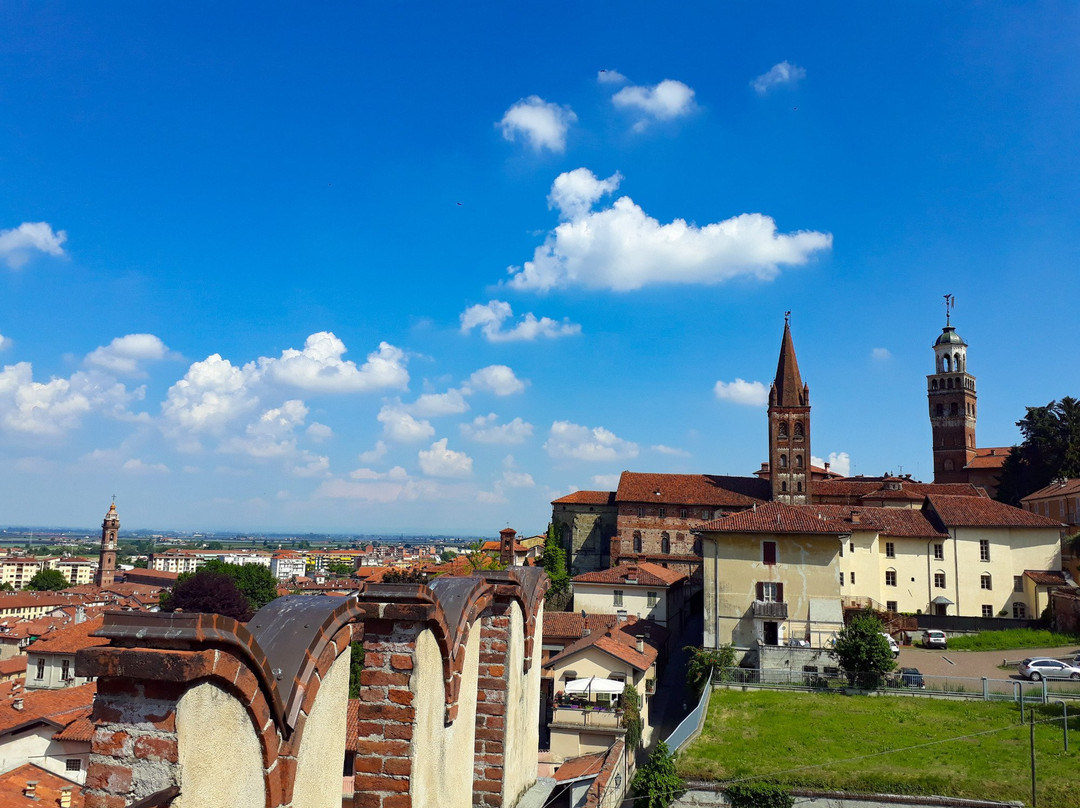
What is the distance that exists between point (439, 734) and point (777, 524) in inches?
1326

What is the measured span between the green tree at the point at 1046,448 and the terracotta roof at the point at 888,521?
17494 millimetres

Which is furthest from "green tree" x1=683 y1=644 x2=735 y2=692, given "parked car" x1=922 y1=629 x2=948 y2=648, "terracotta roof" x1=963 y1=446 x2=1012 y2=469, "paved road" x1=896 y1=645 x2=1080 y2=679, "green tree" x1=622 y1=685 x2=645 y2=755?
"terracotta roof" x1=963 y1=446 x2=1012 y2=469

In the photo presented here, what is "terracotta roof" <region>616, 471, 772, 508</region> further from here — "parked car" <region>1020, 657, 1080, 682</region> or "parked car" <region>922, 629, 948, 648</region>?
"parked car" <region>1020, 657, 1080, 682</region>

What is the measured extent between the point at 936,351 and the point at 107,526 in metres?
114

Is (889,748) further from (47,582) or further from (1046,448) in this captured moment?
(47,582)

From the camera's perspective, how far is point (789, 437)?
60562 mm

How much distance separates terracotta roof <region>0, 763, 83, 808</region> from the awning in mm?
16710

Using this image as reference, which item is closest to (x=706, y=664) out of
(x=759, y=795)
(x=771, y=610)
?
(x=771, y=610)

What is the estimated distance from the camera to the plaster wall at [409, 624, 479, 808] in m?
4.12

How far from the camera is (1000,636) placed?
36.0 m

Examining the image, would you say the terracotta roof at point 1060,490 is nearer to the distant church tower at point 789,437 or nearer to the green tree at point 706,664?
the distant church tower at point 789,437

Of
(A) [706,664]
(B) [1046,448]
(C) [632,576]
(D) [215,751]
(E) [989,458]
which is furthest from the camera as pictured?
(E) [989,458]

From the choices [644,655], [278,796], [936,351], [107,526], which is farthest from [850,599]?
[107,526]

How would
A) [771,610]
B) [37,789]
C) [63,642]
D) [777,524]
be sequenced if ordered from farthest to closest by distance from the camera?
[63,642]
[777,524]
[771,610]
[37,789]
